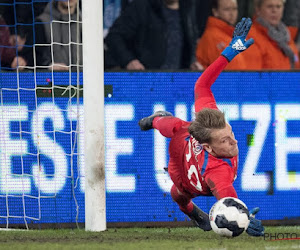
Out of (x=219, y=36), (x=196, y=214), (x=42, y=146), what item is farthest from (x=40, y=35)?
(x=196, y=214)

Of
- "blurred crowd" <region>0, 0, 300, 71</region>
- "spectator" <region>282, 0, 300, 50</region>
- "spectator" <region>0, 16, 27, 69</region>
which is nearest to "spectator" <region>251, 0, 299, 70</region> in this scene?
"blurred crowd" <region>0, 0, 300, 71</region>

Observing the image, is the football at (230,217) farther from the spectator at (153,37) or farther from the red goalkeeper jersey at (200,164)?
the spectator at (153,37)

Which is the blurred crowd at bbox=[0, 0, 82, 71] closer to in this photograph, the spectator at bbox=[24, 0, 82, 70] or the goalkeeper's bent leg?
the spectator at bbox=[24, 0, 82, 70]

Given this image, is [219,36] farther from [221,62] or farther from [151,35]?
[221,62]

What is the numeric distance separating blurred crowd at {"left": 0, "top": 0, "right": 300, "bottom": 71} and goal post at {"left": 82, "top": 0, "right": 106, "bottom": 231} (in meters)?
0.66

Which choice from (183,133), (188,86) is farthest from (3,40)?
(183,133)

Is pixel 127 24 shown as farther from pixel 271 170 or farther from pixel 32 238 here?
pixel 32 238

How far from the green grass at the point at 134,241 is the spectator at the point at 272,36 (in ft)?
7.96

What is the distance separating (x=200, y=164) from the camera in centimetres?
686

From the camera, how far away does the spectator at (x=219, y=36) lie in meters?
9.39

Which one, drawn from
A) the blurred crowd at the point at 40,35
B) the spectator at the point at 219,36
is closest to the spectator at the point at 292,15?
the spectator at the point at 219,36

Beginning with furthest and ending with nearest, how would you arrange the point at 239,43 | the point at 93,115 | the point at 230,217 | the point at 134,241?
the point at 93,115 < the point at 239,43 < the point at 134,241 < the point at 230,217

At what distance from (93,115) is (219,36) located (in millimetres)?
2287

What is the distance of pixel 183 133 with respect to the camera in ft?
24.2
